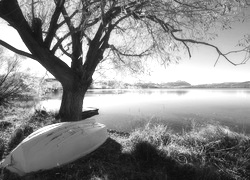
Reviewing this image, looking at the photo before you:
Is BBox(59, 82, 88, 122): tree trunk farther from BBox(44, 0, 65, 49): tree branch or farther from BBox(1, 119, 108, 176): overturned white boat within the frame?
BBox(1, 119, 108, 176): overturned white boat

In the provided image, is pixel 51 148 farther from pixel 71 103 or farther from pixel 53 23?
pixel 53 23

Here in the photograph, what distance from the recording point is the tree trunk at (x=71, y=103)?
765 centimetres

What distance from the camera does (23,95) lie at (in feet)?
71.4

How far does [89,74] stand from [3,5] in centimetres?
379

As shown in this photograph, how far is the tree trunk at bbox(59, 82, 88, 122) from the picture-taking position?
7.65m

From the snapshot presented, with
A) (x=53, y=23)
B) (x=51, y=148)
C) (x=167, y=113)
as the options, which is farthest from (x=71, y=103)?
(x=167, y=113)

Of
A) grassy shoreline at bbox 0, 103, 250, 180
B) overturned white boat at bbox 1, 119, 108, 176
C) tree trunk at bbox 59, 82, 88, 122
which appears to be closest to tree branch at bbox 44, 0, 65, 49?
tree trunk at bbox 59, 82, 88, 122

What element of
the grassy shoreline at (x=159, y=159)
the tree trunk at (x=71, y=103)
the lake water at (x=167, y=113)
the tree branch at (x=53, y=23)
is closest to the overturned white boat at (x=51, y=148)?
the grassy shoreline at (x=159, y=159)

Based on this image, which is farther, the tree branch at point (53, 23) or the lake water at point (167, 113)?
the lake water at point (167, 113)

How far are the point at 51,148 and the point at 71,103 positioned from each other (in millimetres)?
3733

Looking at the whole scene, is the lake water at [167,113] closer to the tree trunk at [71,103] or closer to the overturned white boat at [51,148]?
the tree trunk at [71,103]

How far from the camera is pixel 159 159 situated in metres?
4.68

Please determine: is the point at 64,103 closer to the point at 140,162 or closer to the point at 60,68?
the point at 60,68

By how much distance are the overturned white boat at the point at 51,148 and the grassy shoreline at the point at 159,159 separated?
16cm
